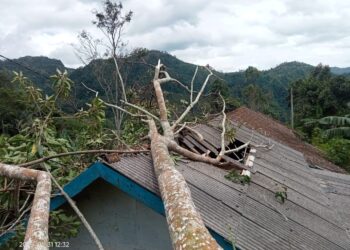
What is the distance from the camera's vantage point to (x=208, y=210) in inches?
136

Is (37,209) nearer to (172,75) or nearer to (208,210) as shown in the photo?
(208,210)

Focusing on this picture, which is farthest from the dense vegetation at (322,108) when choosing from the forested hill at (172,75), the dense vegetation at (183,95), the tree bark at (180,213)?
the tree bark at (180,213)

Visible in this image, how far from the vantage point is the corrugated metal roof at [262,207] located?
333cm

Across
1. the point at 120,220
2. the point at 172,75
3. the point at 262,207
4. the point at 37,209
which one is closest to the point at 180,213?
the point at 37,209

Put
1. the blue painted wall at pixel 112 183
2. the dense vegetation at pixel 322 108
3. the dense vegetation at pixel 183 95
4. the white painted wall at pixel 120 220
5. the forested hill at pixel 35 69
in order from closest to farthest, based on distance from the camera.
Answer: the blue painted wall at pixel 112 183 → the white painted wall at pixel 120 220 → the forested hill at pixel 35 69 → the dense vegetation at pixel 183 95 → the dense vegetation at pixel 322 108

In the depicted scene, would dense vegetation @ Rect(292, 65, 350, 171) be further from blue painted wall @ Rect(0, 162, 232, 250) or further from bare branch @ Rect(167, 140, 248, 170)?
blue painted wall @ Rect(0, 162, 232, 250)

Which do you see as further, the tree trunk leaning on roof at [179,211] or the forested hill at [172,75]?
the forested hill at [172,75]

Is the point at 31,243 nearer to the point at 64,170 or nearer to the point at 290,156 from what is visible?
the point at 64,170

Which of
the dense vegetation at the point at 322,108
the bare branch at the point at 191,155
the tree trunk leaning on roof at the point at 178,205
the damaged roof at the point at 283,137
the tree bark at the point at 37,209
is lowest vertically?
the dense vegetation at the point at 322,108

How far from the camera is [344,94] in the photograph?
2831 centimetres

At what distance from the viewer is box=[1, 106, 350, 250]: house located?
3396 millimetres

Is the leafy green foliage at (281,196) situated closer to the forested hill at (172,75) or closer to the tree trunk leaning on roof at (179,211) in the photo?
the tree trunk leaning on roof at (179,211)

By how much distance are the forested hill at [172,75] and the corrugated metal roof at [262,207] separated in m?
2.65

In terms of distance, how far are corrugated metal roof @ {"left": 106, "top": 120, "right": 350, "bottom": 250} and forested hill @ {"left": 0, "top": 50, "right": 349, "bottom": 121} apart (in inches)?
104
